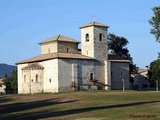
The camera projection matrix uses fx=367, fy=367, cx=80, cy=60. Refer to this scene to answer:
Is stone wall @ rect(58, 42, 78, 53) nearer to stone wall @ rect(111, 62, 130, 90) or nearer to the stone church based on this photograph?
the stone church

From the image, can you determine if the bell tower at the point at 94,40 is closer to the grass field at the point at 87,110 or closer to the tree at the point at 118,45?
the tree at the point at 118,45

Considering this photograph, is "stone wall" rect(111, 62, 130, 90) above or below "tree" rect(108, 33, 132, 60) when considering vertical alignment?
below

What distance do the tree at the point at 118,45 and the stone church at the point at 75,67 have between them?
14093 millimetres

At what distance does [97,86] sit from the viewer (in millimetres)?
67188

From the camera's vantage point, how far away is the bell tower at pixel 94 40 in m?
68.4

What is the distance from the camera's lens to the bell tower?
68.4 m

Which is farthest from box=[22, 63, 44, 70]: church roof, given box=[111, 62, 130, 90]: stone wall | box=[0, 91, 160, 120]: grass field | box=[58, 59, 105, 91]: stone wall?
box=[0, 91, 160, 120]: grass field

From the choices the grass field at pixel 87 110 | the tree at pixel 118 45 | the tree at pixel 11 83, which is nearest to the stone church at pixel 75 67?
the tree at pixel 118 45

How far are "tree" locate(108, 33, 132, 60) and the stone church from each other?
14.1 m

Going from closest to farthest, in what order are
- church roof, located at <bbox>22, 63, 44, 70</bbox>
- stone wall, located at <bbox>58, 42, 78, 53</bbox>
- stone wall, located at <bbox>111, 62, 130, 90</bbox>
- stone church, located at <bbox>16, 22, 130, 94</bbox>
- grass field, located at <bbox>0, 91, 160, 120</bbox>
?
grass field, located at <bbox>0, 91, 160, 120</bbox>
stone church, located at <bbox>16, 22, 130, 94</bbox>
church roof, located at <bbox>22, 63, 44, 70</bbox>
stone wall, located at <bbox>58, 42, 78, 53</bbox>
stone wall, located at <bbox>111, 62, 130, 90</bbox>

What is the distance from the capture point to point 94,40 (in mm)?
68438

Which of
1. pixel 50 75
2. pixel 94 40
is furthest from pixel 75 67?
pixel 94 40

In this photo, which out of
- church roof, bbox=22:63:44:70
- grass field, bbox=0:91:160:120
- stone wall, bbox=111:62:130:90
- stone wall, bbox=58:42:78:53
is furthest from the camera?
stone wall, bbox=111:62:130:90

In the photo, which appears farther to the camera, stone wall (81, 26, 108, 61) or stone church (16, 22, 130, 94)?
stone wall (81, 26, 108, 61)
